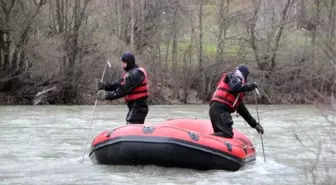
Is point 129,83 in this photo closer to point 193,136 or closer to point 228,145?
point 193,136

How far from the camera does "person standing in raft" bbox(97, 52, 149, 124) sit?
899cm

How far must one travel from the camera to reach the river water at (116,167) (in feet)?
20.4

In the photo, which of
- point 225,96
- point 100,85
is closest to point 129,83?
point 100,85


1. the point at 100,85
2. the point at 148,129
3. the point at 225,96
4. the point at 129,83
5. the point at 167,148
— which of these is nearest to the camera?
the point at 167,148

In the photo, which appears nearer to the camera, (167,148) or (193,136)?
(167,148)

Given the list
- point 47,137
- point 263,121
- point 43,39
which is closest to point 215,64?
point 43,39

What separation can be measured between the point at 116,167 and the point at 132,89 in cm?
113

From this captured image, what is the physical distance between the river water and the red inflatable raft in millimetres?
139

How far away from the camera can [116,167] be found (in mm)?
8758

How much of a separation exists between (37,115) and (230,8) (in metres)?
10.4

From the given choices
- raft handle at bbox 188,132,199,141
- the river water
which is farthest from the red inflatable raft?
the river water

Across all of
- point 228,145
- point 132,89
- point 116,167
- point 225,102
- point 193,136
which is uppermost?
point 132,89

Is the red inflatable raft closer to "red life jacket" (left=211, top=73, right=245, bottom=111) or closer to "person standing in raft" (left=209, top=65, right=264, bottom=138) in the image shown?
"person standing in raft" (left=209, top=65, right=264, bottom=138)

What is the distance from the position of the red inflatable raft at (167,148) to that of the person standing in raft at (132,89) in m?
0.56
